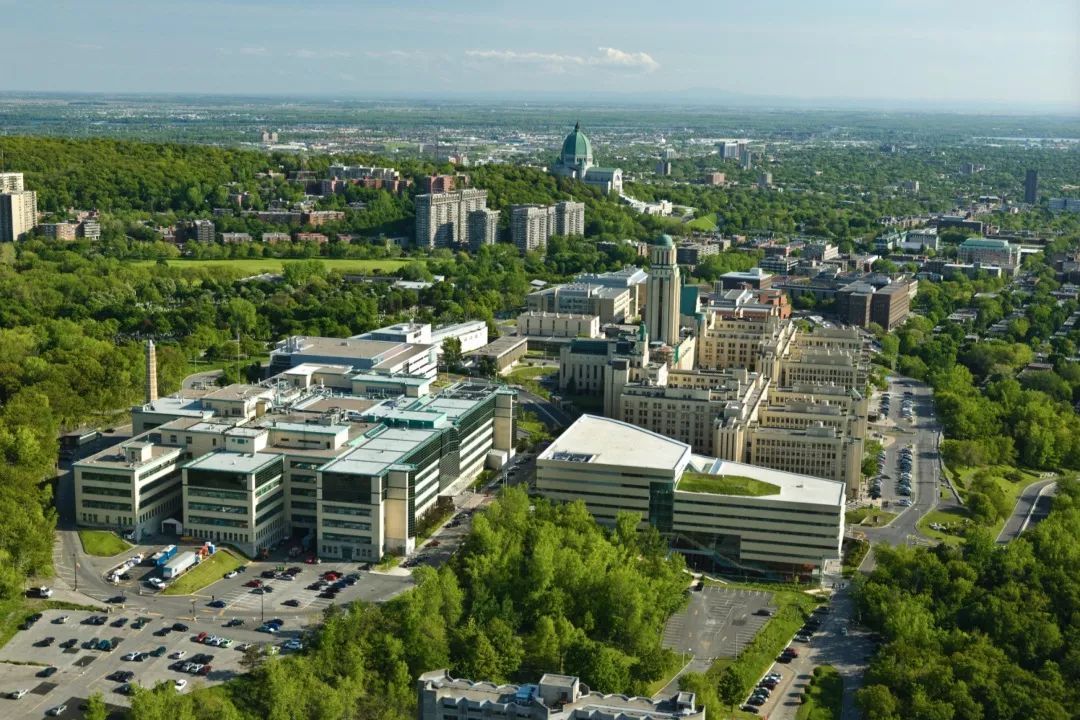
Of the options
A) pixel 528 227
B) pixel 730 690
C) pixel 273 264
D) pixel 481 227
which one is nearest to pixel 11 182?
pixel 273 264

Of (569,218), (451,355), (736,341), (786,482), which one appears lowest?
(786,482)

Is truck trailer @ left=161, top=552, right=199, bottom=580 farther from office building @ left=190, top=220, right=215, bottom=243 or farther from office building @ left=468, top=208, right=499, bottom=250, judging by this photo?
office building @ left=468, top=208, right=499, bottom=250

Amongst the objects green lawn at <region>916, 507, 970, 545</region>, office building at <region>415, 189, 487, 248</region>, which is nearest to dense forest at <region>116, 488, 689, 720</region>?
green lawn at <region>916, 507, 970, 545</region>

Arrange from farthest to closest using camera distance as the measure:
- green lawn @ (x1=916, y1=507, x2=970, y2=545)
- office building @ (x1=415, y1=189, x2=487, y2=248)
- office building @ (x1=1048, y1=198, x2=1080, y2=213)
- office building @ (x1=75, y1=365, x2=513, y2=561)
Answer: office building @ (x1=1048, y1=198, x2=1080, y2=213) → office building @ (x1=415, y1=189, x2=487, y2=248) → green lawn @ (x1=916, y1=507, x2=970, y2=545) → office building @ (x1=75, y1=365, x2=513, y2=561)

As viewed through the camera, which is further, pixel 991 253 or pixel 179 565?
pixel 991 253

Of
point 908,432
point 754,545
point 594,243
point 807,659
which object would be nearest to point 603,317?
point 908,432

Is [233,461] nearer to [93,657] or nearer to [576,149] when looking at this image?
[93,657]
